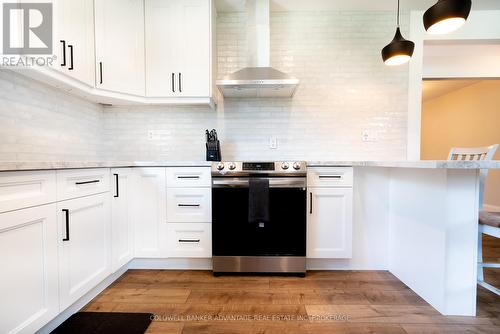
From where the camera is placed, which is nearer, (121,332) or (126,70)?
(121,332)

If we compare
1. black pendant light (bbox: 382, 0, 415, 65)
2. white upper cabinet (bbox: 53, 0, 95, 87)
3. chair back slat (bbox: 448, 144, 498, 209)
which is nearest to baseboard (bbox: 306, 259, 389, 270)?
chair back slat (bbox: 448, 144, 498, 209)

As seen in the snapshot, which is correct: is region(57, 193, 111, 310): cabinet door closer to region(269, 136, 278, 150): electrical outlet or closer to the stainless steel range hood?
the stainless steel range hood

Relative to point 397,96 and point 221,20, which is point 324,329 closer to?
point 397,96

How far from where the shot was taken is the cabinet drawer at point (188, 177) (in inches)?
74.1

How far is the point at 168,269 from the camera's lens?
6.57ft

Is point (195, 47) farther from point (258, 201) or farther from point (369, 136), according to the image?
point (369, 136)

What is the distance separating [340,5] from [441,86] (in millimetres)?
4129

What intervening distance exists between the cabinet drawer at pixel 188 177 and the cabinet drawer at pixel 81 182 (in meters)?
0.46

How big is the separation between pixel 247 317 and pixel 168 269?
3.14 ft

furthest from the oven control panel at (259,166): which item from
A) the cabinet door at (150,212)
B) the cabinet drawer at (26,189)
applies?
the cabinet drawer at (26,189)

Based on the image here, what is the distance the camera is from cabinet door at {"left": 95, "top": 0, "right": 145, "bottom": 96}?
1.84m

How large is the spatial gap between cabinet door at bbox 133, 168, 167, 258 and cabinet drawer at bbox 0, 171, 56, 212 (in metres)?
0.75

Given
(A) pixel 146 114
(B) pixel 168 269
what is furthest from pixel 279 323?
(A) pixel 146 114

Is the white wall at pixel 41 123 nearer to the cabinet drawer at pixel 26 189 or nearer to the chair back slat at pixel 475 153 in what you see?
the cabinet drawer at pixel 26 189
